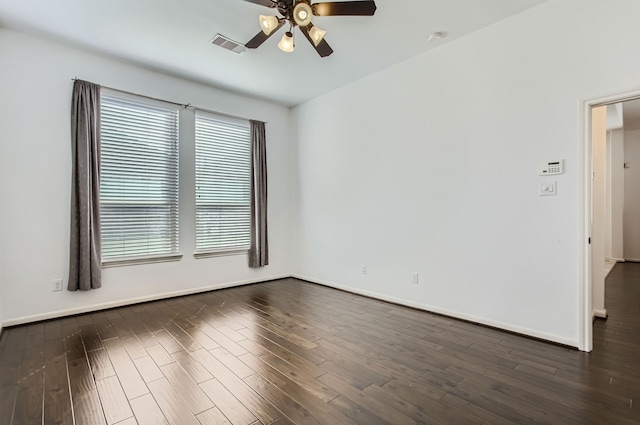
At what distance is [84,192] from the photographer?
358cm

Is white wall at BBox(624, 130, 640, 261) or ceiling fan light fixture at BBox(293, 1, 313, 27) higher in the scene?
ceiling fan light fixture at BBox(293, 1, 313, 27)

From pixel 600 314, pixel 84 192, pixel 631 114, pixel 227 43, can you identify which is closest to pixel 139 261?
pixel 84 192

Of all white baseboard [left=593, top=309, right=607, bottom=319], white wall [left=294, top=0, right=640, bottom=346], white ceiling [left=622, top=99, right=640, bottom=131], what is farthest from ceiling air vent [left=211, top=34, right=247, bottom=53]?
white ceiling [left=622, top=99, right=640, bottom=131]

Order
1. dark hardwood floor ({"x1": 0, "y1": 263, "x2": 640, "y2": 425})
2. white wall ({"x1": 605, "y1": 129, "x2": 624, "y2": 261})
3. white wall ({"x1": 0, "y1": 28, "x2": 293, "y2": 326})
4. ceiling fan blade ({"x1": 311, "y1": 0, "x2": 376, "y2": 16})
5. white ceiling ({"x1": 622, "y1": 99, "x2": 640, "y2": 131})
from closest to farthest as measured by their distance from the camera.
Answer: dark hardwood floor ({"x1": 0, "y1": 263, "x2": 640, "y2": 425}) → ceiling fan blade ({"x1": 311, "y1": 0, "x2": 376, "y2": 16}) → white wall ({"x1": 0, "y1": 28, "x2": 293, "y2": 326}) → white ceiling ({"x1": 622, "y1": 99, "x2": 640, "y2": 131}) → white wall ({"x1": 605, "y1": 129, "x2": 624, "y2": 261})

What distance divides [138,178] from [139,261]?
3.54 feet

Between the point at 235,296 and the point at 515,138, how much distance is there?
153 inches

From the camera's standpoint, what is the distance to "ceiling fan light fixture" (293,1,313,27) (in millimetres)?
2371

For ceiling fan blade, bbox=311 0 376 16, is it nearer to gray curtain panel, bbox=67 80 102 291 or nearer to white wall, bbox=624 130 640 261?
gray curtain panel, bbox=67 80 102 291

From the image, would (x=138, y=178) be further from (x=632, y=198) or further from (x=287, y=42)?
(x=632, y=198)

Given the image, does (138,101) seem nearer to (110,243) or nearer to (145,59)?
(145,59)

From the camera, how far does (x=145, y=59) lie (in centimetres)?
386

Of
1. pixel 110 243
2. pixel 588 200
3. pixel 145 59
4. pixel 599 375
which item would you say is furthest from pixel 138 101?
pixel 599 375

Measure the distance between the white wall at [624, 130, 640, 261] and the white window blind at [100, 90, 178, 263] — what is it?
956 centimetres

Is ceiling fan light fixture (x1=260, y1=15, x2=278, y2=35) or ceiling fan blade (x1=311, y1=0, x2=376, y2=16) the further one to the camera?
ceiling fan light fixture (x1=260, y1=15, x2=278, y2=35)
